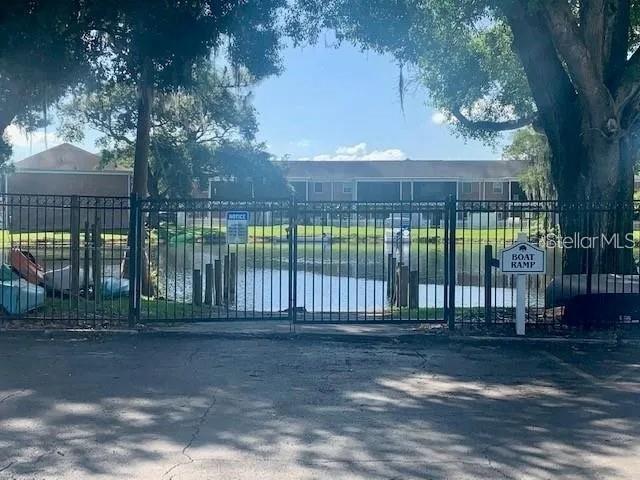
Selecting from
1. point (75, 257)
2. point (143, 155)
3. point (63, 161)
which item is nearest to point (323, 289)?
point (143, 155)

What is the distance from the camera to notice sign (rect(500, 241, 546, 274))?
400 inches

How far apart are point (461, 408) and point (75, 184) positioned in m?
44.6

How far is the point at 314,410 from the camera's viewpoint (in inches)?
261

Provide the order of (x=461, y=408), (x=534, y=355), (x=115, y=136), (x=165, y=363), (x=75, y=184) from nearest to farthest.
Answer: (x=461, y=408)
(x=165, y=363)
(x=534, y=355)
(x=115, y=136)
(x=75, y=184)

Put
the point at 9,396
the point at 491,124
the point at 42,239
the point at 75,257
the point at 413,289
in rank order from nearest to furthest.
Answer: the point at 9,396, the point at 75,257, the point at 413,289, the point at 491,124, the point at 42,239

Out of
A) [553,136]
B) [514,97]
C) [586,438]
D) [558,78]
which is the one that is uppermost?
[514,97]

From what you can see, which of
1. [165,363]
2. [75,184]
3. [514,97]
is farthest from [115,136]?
[165,363]

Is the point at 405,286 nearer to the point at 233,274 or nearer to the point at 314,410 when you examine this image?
the point at 233,274

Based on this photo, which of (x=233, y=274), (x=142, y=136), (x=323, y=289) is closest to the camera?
(x=233, y=274)

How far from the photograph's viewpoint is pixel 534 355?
30.6 feet

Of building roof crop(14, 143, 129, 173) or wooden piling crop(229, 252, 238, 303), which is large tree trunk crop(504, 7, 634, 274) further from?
building roof crop(14, 143, 129, 173)

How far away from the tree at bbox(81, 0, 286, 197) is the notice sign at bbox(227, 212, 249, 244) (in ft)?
10.6

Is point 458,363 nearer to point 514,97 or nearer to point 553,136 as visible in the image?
point 553,136

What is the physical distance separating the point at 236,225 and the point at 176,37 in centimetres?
340
